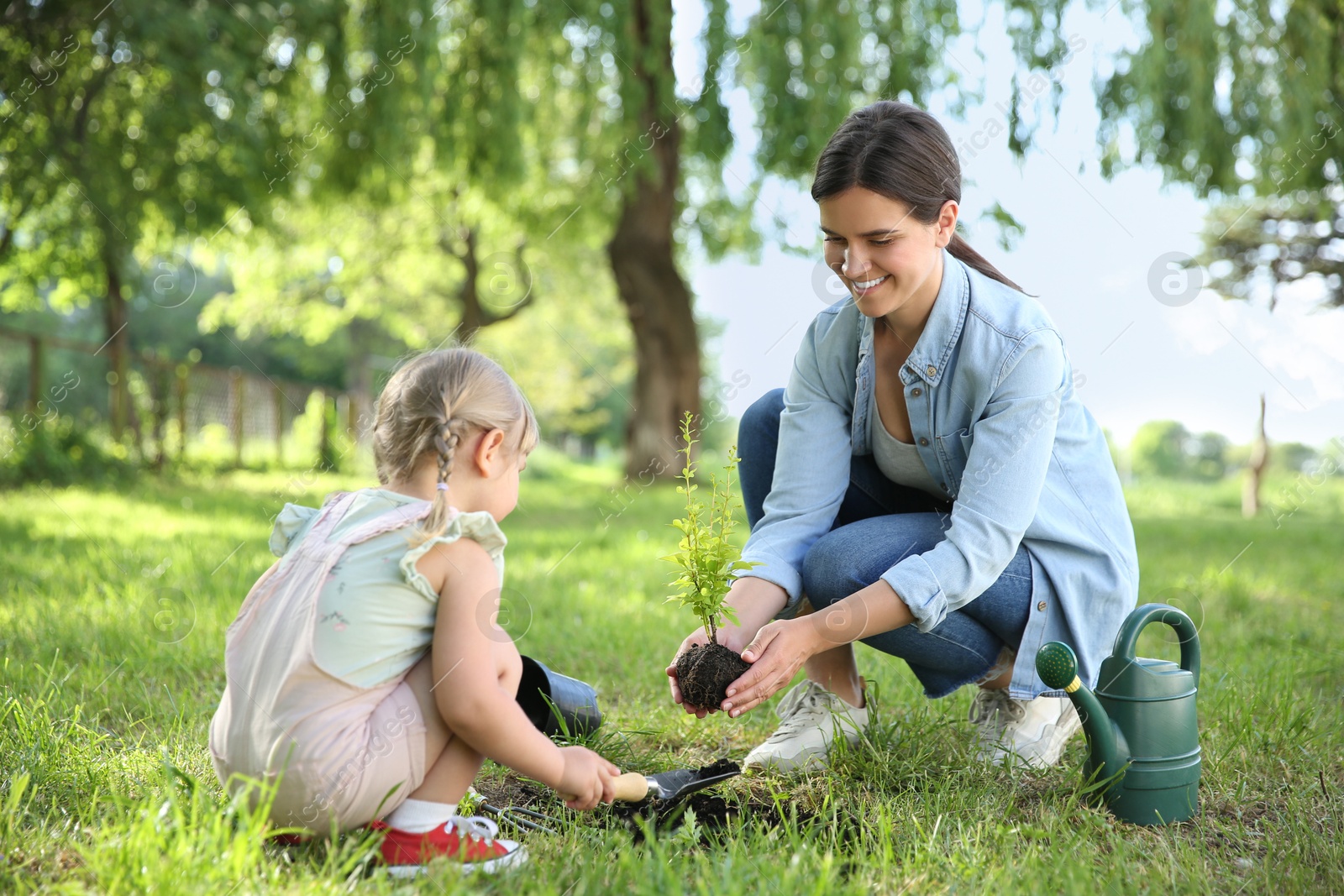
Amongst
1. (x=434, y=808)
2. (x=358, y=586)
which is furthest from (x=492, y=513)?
(x=434, y=808)

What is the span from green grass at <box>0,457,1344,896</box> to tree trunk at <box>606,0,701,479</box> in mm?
7335

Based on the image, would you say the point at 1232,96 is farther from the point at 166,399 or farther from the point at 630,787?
the point at 166,399

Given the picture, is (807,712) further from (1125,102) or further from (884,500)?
(1125,102)

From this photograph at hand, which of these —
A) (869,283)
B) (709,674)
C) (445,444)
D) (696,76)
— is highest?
(696,76)

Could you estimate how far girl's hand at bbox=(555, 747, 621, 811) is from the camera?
1.72m

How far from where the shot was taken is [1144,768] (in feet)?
6.62

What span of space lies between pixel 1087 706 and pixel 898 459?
712 mm

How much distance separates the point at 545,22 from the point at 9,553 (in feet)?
19.8

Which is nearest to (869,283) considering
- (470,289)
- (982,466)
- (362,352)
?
(982,466)

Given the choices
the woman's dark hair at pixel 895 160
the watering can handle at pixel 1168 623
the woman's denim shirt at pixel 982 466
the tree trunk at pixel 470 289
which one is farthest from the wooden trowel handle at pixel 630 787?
the tree trunk at pixel 470 289

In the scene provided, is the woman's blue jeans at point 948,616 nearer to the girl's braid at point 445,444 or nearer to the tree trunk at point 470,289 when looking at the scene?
the girl's braid at point 445,444

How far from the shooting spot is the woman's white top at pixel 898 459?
2418mm

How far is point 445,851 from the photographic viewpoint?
1708 mm

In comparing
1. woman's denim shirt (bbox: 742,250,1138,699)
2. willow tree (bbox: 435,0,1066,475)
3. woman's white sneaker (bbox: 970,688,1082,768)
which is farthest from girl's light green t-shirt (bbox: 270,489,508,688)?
willow tree (bbox: 435,0,1066,475)
